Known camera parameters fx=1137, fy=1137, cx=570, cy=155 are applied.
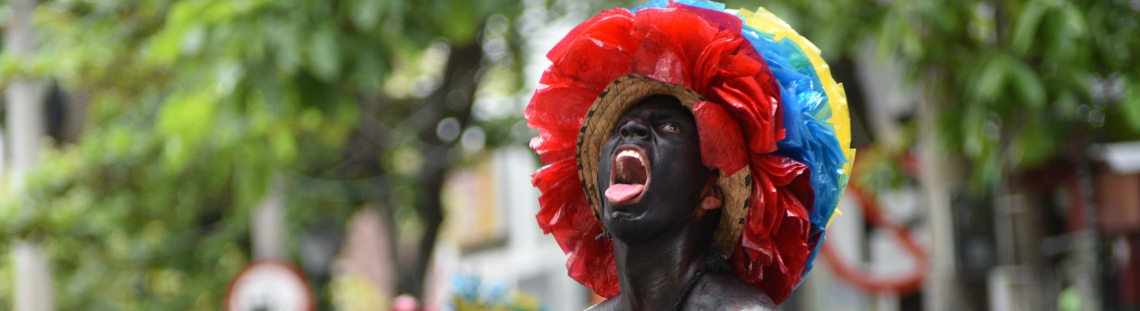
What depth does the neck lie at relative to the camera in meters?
2.18

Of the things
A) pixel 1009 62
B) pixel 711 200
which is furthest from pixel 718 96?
pixel 1009 62

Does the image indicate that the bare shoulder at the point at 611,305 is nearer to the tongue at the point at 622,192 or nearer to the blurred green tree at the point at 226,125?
the tongue at the point at 622,192

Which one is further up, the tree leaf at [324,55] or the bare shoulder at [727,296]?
the tree leaf at [324,55]

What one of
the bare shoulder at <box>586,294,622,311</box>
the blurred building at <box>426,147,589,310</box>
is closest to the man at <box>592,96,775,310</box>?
the bare shoulder at <box>586,294,622,311</box>

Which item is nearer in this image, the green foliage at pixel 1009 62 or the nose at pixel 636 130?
the nose at pixel 636 130

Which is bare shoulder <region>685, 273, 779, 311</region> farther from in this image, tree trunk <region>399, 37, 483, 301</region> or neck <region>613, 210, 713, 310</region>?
tree trunk <region>399, 37, 483, 301</region>

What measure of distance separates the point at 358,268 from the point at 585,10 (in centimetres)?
2392

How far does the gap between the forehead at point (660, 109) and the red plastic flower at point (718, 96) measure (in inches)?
2.0

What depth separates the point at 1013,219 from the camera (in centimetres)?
659

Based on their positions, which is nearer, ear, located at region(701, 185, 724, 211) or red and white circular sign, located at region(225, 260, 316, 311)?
ear, located at region(701, 185, 724, 211)

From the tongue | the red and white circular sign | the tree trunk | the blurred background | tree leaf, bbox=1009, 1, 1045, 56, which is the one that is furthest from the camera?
the tree trunk

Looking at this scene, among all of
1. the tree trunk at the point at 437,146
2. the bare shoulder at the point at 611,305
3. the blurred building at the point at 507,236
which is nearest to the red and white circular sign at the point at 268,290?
the tree trunk at the point at 437,146

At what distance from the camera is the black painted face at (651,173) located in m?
2.09

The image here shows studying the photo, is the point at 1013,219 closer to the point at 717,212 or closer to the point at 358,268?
the point at 717,212
